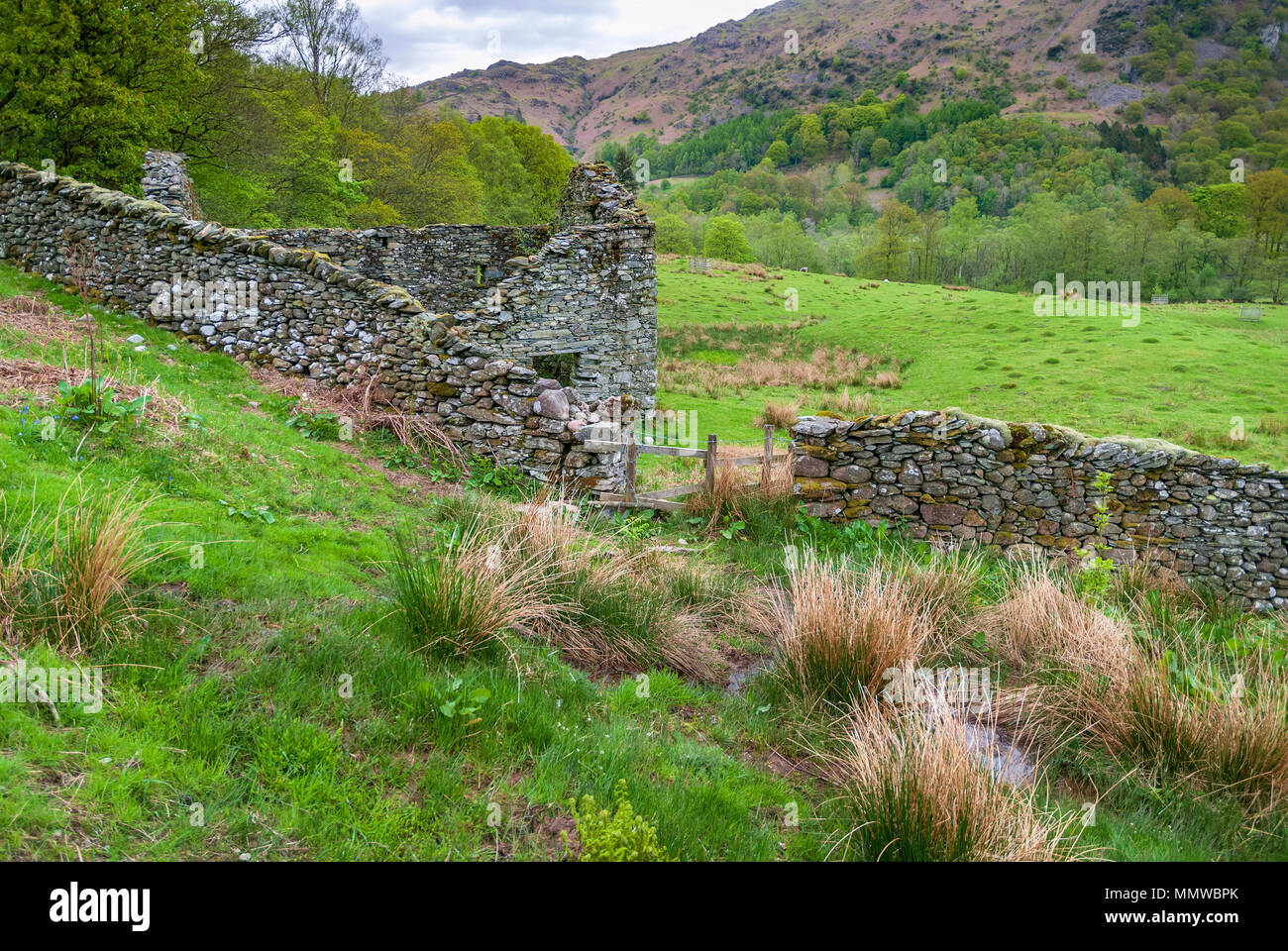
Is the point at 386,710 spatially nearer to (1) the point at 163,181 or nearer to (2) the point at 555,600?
(2) the point at 555,600

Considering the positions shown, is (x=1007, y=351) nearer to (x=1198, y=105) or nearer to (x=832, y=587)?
(x=832, y=587)

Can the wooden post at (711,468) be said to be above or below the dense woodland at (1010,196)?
below

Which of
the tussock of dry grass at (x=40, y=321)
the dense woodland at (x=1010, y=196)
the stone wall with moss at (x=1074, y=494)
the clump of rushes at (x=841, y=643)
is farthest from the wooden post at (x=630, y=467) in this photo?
the dense woodland at (x=1010, y=196)

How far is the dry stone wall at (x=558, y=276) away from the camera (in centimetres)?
1438

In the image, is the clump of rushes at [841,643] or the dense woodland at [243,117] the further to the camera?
the dense woodland at [243,117]

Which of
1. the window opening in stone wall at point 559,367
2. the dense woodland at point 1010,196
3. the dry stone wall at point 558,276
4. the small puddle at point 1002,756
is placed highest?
the dense woodland at point 1010,196

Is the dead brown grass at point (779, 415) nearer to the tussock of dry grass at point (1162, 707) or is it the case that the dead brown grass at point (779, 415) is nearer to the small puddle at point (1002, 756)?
the tussock of dry grass at point (1162, 707)

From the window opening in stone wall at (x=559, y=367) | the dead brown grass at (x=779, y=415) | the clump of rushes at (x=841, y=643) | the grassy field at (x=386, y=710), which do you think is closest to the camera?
the grassy field at (x=386, y=710)

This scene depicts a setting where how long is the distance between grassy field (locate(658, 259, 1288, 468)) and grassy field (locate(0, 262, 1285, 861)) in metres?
12.3

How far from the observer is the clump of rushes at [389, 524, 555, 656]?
14.6 feet

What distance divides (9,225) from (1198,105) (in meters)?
251

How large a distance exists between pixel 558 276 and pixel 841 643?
11.2 meters

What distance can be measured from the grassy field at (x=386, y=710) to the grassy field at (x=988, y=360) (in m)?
12.3

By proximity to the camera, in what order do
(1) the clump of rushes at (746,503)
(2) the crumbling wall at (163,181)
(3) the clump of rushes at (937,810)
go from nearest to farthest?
(3) the clump of rushes at (937,810) < (1) the clump of rushes at (746,503) < (2) the crumbling wall at (163,181)
